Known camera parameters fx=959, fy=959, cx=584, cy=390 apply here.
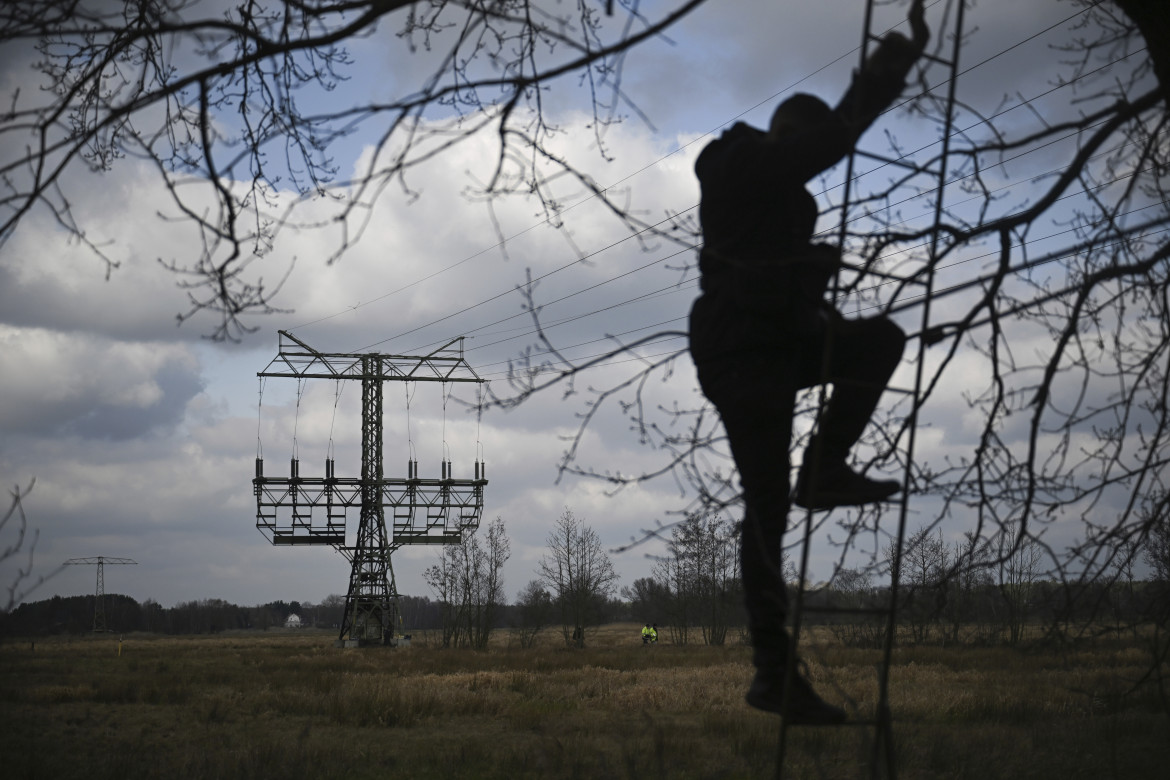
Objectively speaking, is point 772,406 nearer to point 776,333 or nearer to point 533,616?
point 776,333

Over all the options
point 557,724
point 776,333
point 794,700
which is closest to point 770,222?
point 776,333

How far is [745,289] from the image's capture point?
2.78 meters

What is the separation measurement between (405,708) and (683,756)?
15.7 ft

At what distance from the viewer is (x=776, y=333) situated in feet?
9.29

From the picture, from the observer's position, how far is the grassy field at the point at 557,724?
7730mm

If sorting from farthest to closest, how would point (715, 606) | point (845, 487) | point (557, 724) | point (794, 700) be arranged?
1. point (715, 606)
2. point (557, 724)
3. point (845, 487)
4. point (794, 700)

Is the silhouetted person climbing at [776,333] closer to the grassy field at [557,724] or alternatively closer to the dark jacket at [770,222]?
the dark jacket at [770,222]

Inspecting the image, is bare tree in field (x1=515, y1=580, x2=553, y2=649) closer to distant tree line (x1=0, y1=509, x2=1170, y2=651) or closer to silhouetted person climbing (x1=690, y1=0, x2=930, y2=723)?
distant tree line (x1=0, y1=509, x2=1170, y2=651)

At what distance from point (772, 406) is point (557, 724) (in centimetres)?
920

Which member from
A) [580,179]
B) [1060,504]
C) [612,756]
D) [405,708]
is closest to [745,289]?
[580,179]

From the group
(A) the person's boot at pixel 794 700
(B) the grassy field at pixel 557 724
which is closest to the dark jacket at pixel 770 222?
(A) the person's boot at pixel 794 700

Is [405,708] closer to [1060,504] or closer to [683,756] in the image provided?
[683,756]

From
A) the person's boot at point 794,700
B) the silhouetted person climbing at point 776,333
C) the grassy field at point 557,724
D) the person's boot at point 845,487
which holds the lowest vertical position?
the grassy field at point 557,724

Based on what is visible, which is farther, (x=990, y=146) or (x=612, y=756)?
(x=612, y=756)
